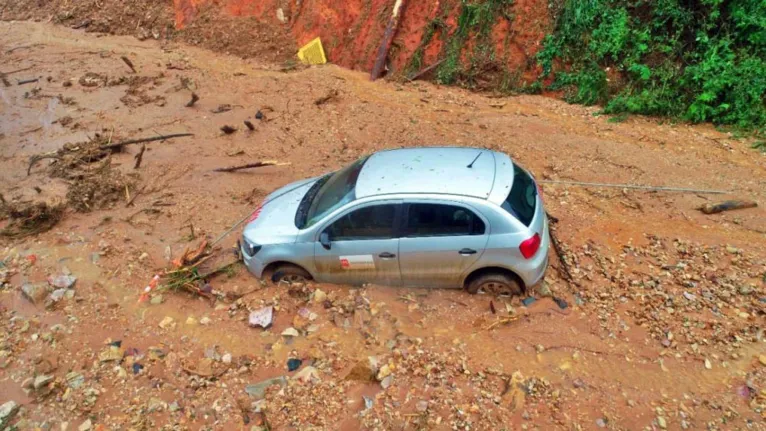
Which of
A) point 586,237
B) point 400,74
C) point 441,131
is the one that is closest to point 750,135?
point 586,237

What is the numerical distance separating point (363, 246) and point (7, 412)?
4052mm

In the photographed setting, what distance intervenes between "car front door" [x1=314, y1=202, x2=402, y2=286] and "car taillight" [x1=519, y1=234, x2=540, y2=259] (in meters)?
1.36

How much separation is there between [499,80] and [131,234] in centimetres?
820

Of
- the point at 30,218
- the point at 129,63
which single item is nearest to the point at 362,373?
the point at 30,218

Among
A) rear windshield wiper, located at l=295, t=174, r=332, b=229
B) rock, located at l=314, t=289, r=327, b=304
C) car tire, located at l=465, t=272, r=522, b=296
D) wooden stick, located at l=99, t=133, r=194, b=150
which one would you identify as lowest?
rock, located at l=314, t=289, r=327, b=304

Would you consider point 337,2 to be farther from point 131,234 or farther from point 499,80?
point 131,234

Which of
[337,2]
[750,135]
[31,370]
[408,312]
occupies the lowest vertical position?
[31,370]

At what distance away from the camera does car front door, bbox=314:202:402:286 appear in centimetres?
551

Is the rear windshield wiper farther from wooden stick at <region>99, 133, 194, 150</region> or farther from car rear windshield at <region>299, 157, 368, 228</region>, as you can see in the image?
wooden stick at <region>99, 133, 194, 150</region>

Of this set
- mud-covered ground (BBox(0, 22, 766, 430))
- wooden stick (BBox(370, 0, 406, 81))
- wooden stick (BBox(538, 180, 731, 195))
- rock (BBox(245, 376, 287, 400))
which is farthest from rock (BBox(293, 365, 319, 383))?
wooden stick (BBox(370, 0, 406, 81))

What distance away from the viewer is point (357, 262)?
580cm

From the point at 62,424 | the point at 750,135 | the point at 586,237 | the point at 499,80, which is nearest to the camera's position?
the point at 62,424

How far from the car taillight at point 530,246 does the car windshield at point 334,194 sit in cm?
193

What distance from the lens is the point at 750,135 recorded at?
891 cm
